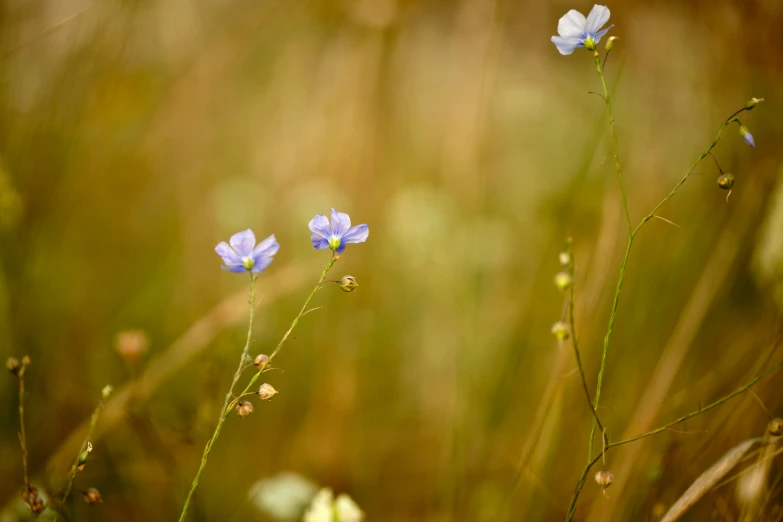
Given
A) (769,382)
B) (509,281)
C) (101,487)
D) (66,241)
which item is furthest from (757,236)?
(66,241)

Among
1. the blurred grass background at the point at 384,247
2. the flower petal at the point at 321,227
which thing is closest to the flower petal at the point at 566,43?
the blurred grass background at the point at 384,247

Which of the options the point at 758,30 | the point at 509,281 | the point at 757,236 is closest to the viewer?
the point at 757,236

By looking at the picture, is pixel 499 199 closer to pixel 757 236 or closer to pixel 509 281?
pixel 509 281

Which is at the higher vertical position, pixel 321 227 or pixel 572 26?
pixel 572 26

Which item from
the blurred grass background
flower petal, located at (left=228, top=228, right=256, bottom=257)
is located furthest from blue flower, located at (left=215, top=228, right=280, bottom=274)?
the blurred grass background

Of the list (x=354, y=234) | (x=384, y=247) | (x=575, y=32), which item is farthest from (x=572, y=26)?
(x=384, y=247)

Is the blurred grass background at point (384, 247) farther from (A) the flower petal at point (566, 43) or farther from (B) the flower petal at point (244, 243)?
(B) the flower petal at point (244, 243)

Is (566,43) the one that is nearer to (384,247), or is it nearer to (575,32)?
(575,32)
